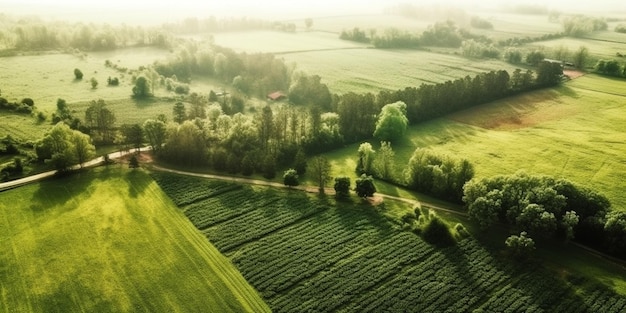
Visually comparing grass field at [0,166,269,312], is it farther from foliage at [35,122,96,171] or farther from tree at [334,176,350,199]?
tree at [334,176,350,199]

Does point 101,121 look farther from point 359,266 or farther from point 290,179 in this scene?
point 359,266

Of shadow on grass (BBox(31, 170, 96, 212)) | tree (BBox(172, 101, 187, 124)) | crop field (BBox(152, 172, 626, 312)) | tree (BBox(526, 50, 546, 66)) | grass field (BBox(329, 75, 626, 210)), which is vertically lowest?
crop field (BBox(152, 172, 626, 312))

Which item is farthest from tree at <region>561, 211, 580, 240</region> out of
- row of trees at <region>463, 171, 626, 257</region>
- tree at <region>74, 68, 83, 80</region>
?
tree at <region>74, 68, 83, 80</region>

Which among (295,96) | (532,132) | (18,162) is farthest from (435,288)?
(295,96)

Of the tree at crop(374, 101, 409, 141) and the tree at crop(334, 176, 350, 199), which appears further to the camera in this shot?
the tree at crop(374, 101, 409, 141)


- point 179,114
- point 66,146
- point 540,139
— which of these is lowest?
point 540,139

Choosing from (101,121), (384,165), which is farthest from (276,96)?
(384,165)
